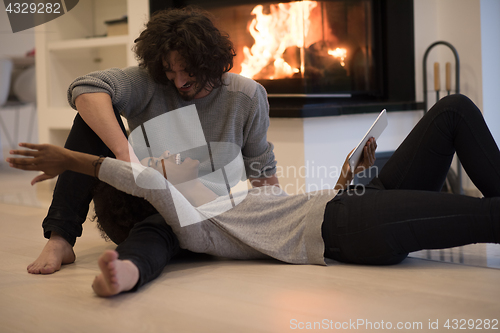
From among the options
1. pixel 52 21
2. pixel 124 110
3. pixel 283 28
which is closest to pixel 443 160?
pixel 124 110

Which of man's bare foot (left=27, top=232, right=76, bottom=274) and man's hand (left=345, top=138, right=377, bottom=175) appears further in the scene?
man's hand (left=345, top=138, right=377, bottom=175)

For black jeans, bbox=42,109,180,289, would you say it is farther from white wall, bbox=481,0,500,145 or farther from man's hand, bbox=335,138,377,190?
white wall, bbox=481,0,500,145

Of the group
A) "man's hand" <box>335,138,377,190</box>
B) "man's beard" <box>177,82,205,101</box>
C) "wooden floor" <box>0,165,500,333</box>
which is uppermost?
"man's beard" <box>177,82,205,101</box>

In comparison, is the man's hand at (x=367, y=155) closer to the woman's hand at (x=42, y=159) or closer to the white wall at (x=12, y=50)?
the woman's hand at (x=42, y=159)

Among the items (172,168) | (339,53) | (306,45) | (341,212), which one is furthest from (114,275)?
(339,53)

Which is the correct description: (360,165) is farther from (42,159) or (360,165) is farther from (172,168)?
(42,159)

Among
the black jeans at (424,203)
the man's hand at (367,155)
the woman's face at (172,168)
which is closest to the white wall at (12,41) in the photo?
the woman's face at (172,168)

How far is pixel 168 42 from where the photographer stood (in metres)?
1.33

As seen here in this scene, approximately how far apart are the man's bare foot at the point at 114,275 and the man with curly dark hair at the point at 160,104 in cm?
13

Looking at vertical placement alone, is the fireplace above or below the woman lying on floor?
above

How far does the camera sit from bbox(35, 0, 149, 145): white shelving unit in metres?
2.93

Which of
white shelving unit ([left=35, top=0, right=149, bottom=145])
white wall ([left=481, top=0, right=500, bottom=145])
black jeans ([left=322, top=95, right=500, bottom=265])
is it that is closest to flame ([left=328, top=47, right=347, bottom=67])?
white wall ([left=481, top=0, right=500, bottom=145])

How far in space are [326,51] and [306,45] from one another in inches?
5.1

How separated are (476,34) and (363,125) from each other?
2.40 ft
